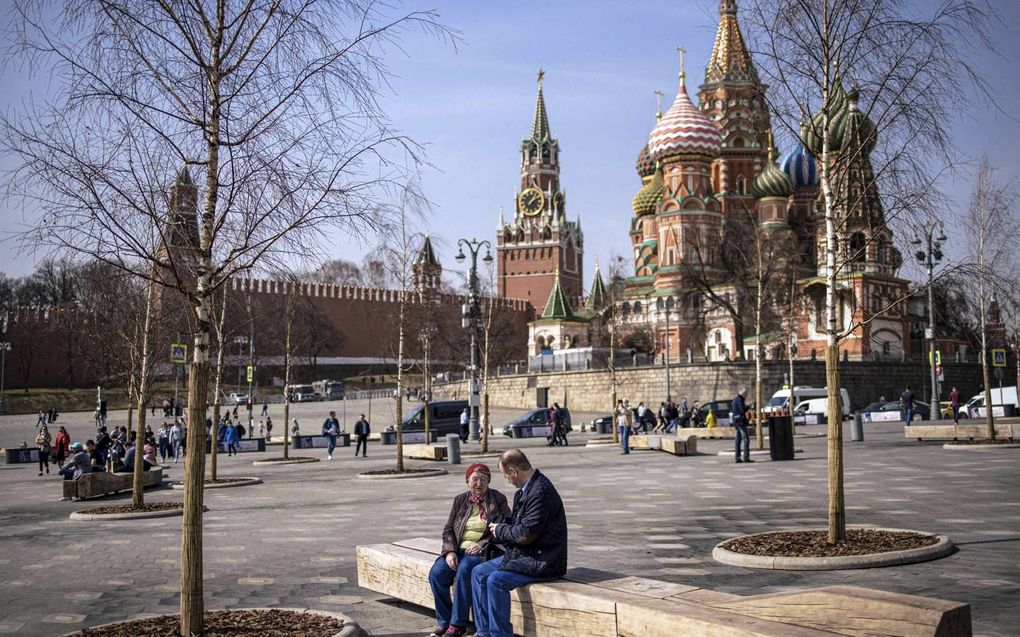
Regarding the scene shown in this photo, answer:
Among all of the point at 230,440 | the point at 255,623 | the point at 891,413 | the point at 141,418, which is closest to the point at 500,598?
the point at 255,623

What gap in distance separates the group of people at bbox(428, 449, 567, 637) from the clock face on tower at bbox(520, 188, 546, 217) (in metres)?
125

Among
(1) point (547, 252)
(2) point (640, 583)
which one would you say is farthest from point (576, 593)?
(1) point (547, 252)

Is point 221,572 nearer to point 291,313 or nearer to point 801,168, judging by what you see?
point 291,313

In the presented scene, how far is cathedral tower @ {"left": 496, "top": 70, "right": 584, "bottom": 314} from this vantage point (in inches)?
5098

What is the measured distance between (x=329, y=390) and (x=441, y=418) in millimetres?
41750

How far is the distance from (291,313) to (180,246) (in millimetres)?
20802

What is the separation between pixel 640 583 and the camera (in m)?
6.14

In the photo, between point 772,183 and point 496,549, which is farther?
point 772,183

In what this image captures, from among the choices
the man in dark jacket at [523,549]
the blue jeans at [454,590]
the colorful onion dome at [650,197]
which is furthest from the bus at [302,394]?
the man in dark jacket at [523,549]

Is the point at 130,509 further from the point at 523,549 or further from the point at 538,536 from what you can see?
the point at 538,536

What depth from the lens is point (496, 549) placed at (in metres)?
6.93

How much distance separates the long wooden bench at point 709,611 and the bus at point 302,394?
2762 inches

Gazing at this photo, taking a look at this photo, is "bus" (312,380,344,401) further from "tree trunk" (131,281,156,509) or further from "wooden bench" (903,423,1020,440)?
"tree trunk" (131,281,156,509)

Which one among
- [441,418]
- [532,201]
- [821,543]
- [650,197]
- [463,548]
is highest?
[532,201]
